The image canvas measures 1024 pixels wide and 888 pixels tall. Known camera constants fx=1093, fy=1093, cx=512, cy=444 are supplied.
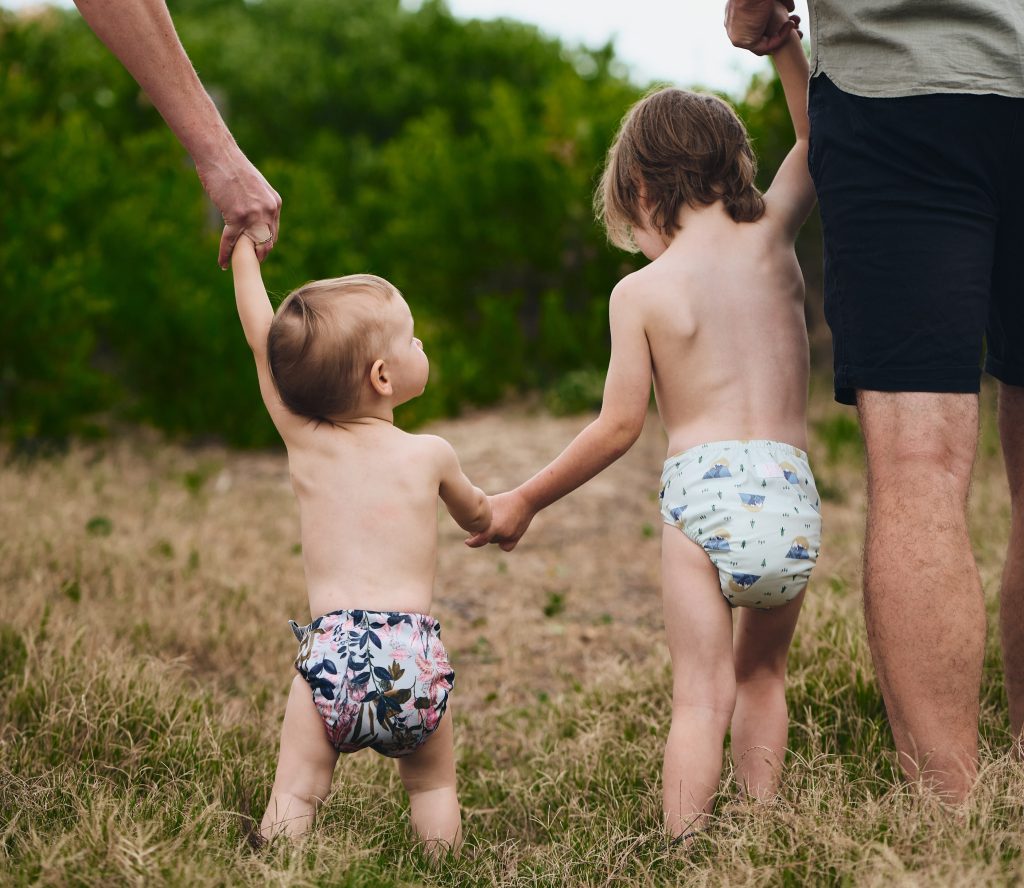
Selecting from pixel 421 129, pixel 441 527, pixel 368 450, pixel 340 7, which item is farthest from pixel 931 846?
pixel 340 7

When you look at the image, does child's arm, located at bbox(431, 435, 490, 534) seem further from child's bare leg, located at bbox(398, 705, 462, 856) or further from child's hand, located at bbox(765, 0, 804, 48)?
child's hand, located at bbox(765, 0, 804, 48)

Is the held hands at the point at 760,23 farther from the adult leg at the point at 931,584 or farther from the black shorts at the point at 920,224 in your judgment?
the adult leg at the point at 931,584

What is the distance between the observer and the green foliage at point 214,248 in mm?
6398

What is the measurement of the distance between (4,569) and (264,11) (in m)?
19.5

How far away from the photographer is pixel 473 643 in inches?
167

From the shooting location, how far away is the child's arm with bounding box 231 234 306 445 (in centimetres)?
236

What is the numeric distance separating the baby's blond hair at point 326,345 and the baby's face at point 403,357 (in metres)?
0.03

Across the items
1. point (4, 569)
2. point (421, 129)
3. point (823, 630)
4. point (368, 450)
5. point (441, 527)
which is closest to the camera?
point (368, 450)

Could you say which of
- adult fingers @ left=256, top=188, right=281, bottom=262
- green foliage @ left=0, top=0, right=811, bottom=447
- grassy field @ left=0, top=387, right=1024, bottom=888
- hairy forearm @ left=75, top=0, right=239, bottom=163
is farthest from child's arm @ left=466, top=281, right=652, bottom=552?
green foliage @ left=0, top=0, right=811, bottom=447

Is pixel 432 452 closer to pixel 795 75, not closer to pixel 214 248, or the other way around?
pixel 795 75

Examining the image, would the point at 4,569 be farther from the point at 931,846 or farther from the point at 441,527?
the point at 931,846

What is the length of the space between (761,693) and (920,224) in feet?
3.61

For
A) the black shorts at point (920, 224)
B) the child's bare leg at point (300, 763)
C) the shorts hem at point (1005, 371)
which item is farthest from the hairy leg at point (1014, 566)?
the child's bare leg at point (300, 763)

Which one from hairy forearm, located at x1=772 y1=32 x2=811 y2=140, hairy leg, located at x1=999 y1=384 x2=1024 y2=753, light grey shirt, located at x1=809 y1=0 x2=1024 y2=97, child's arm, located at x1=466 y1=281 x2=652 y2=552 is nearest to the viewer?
light grey shirt, located at x1=809 y1=0 x2=1024 y2=97
